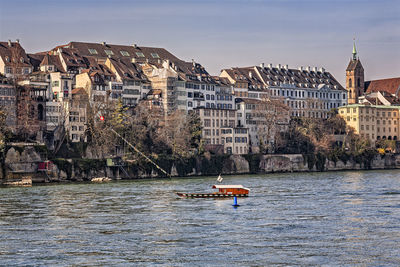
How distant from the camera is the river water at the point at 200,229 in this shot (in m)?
38.6

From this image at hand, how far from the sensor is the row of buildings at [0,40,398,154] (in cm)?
11519

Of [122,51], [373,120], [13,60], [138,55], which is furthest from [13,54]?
[373,120]

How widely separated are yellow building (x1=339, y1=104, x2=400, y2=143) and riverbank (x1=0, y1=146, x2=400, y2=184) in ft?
53.4

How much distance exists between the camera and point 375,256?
125 ft

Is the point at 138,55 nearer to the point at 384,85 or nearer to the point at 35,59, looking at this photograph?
the point at 35,59

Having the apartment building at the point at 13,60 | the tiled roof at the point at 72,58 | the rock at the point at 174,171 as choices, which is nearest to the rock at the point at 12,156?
the apartment building at the point at 13,60

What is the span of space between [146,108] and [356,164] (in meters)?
40.5

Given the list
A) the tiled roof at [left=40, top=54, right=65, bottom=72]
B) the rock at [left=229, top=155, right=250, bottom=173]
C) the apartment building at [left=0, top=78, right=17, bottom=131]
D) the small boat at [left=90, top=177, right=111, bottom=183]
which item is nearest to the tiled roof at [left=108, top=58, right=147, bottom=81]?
the tiled roof at [left=40, top=54, right=65, bottom=72]

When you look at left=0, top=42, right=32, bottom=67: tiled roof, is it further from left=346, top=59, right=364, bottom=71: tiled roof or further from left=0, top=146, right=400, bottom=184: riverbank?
left=346, top=59, right=364, bottom=71: tiled roof

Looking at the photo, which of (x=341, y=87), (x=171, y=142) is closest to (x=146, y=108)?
(x=171, y=142)

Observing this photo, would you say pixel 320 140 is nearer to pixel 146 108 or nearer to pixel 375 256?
pixel 146 108

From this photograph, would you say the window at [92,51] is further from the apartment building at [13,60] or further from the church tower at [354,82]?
the church tower at [354,82]

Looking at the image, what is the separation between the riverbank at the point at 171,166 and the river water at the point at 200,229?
23215 mm

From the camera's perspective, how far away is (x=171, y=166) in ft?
374
